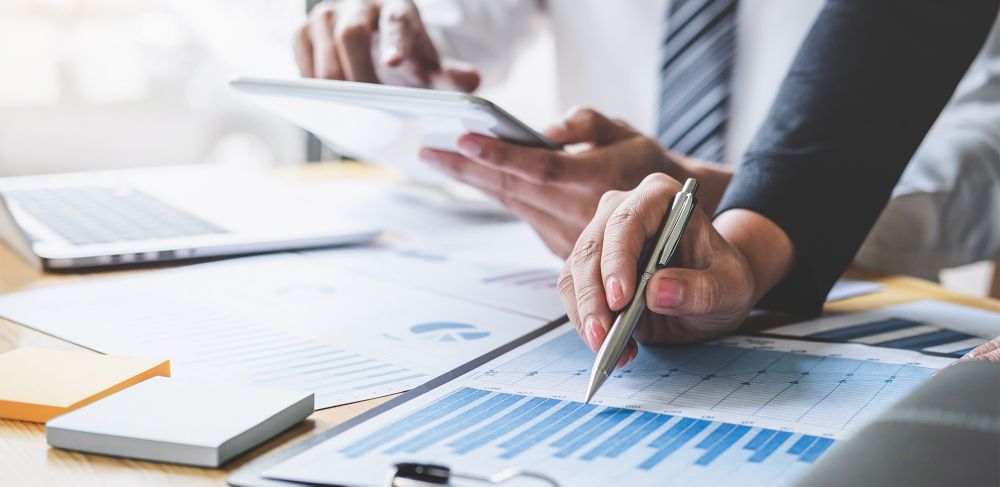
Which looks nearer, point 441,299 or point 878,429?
point 878,429

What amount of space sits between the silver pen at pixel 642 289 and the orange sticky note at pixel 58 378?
9.4 inches

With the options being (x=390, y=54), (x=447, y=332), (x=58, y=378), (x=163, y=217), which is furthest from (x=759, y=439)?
(x=163, y=217)

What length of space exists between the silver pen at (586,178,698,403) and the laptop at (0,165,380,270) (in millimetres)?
435

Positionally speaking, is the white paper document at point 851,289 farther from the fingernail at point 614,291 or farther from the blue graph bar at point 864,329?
the fingernail at point 614,291

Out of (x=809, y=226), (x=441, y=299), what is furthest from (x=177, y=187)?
(x=809, y=226)

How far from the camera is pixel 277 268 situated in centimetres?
79

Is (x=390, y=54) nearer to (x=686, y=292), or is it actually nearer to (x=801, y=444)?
(x=686, y=292)

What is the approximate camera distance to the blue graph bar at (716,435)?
1.32 ft

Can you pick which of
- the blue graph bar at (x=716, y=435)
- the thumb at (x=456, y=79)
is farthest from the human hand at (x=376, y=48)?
the blue graph bar at (x=716, y=435)

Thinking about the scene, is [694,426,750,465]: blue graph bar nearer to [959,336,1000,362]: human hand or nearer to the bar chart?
the bar chart

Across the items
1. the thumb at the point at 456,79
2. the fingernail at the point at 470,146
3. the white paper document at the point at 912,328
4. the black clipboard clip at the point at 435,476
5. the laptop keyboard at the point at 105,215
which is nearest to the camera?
the black clipboard clip at the point at 435,476

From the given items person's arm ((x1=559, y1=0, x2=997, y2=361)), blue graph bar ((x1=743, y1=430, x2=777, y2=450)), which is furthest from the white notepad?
person's arm ((x1=559, y1=0, x2=997, y2=361))

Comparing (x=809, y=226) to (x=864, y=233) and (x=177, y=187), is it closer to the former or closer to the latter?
(x=864, y=233)

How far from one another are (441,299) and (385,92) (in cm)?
17
